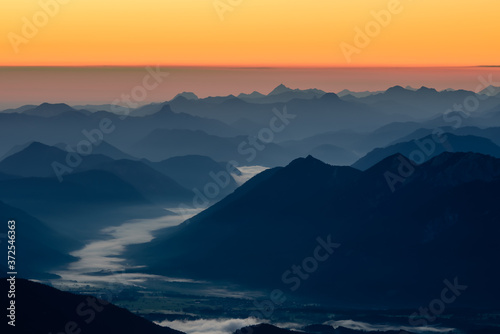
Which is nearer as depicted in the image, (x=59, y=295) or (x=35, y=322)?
(x=35, y=322)

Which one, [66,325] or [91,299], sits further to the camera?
[91,299]

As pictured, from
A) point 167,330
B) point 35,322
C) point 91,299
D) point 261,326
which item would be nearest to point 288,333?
point 261,326

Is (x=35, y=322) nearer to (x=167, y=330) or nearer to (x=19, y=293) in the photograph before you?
(x=19, y=293)

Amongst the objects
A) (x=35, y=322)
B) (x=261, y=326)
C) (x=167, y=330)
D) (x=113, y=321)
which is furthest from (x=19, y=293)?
(x=261, y=326)

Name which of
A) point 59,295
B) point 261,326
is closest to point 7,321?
point 59,295

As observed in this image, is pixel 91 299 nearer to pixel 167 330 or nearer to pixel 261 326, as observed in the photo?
pixel 167 330
